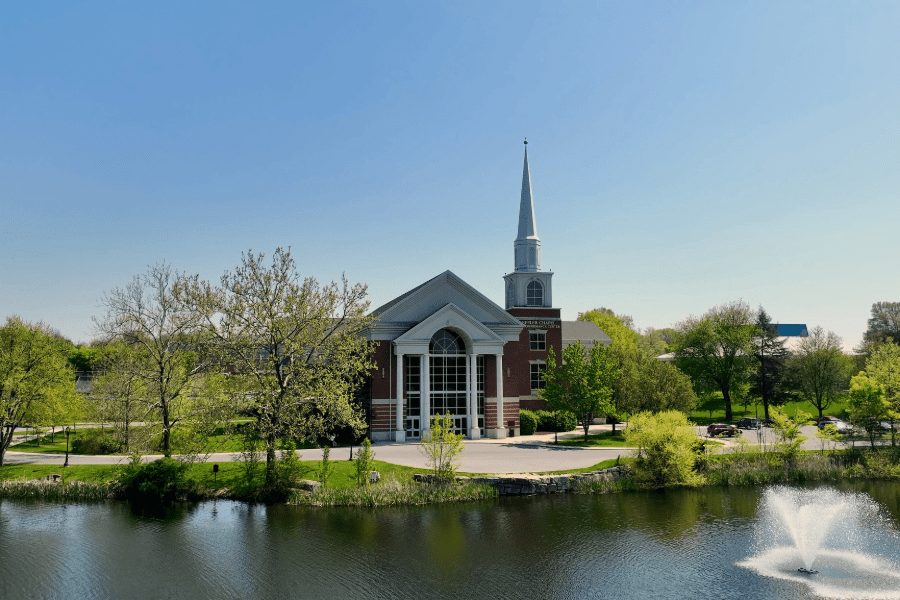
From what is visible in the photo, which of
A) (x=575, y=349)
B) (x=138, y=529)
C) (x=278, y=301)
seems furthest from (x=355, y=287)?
(x=575, y=349)

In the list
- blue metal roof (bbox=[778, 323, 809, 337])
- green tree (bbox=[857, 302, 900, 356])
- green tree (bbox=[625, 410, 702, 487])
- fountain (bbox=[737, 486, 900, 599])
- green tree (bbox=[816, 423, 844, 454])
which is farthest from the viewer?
blue metal roof (bbox=[778, 323, 809, 337])

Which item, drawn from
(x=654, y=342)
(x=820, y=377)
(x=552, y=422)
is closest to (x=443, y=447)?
(x=552, y=422)

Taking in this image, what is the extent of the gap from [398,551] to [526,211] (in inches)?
1472

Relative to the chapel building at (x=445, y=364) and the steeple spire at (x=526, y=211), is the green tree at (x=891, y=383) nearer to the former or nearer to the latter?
the chapel building at (x=445, y=364)

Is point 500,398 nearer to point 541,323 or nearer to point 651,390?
point 651,390

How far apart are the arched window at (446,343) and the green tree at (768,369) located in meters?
30.4

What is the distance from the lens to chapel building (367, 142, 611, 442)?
41656 millimetres

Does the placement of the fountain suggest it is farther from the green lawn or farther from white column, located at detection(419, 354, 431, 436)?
the green lawn

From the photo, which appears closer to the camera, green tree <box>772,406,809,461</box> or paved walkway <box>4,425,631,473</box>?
paved walkway <box>4,425,631,473</box>

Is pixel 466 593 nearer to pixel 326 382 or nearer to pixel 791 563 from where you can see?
pixel 791 563

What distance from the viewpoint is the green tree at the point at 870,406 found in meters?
34.9

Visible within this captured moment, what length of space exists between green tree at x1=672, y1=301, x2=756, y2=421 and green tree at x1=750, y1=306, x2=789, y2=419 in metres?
0.88

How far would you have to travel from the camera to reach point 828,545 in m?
20.8

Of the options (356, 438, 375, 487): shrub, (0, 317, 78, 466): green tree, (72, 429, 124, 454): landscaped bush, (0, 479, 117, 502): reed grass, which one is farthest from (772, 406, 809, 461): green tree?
(0, 317, 78, 466): green tree
